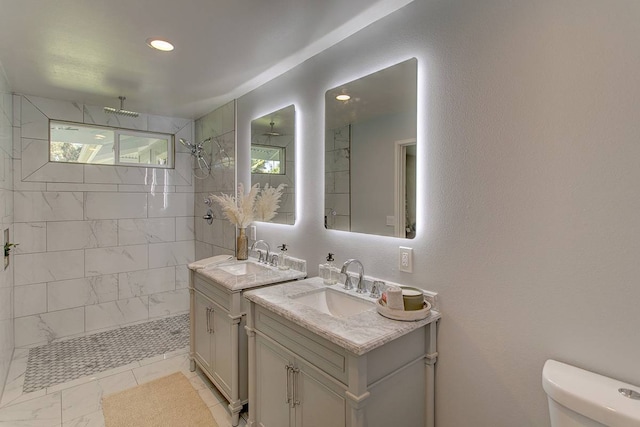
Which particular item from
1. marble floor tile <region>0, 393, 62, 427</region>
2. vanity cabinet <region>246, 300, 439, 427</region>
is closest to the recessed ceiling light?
vanity cabinet <region>246, 300, 439, 427</region>

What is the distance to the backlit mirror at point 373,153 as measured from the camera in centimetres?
165

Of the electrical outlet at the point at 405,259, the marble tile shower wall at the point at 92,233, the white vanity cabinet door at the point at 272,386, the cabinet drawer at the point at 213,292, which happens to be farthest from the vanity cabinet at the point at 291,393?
the marble tile shower wall at the point at 92,233

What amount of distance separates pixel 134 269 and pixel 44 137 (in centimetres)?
159

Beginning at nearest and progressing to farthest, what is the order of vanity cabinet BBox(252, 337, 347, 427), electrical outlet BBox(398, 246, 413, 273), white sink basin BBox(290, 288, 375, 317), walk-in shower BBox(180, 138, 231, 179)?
vanity cabinet BBox(252, 337, 347, 427) < electrical outlet BBox(398, 246, 413, 273) < white sink basin BBox(290, 288, 375, 317) < walk-in shower BBox(180, 138, 231, 179)

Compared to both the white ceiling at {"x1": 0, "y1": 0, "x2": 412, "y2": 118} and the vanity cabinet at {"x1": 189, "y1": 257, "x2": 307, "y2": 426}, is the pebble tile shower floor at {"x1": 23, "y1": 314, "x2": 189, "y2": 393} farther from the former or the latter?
the white ceiling at {"x1": 0, "y1": 0, "x2": 412, "y2": 118}

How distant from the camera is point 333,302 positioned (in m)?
1.89

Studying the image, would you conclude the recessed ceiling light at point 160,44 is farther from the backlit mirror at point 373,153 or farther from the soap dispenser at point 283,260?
the soap dispenser at point 283,260

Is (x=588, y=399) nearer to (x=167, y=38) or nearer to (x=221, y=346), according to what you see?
(x=221, y=346)

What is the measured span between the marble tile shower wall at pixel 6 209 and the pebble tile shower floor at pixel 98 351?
8.7 inches

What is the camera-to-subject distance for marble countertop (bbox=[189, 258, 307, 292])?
205cm

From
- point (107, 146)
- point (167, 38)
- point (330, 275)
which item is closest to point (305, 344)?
point (330, 275)

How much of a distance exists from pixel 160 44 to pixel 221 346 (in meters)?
2.01

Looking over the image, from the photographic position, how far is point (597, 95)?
1.08 metres

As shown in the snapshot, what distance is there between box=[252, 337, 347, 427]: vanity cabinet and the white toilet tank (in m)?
0.71
